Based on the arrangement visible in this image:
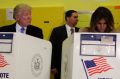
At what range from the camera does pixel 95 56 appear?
165 cm

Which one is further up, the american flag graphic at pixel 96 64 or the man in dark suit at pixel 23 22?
the man in dark suit at pixel 23 22

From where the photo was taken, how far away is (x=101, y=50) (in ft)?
5.39

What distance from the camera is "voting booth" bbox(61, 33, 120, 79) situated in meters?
1.64

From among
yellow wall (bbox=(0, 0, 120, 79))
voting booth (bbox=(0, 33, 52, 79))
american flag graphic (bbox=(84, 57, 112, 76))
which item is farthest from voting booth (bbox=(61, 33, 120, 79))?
yellow wall (bbox=(0, 0, 120, 79))

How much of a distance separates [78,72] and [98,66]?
0.11m

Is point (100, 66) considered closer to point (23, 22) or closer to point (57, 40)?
point (23, 22)

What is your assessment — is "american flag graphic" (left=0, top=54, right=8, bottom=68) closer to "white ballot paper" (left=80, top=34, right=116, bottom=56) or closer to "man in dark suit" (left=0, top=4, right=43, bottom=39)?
"white ballot paper" (left=80, top=34, right=116, bottom=56)

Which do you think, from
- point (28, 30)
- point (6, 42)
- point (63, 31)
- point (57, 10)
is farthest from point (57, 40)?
point (6, 42)

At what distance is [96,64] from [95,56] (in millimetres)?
43

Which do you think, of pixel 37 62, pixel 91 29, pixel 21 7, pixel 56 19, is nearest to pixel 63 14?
pixel 56 19

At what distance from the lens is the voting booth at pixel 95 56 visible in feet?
5.37

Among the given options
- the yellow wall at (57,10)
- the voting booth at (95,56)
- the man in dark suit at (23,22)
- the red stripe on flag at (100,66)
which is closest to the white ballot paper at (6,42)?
the voting booth at (95,56)

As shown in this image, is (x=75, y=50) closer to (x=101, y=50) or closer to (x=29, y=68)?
(x=101, y=50)

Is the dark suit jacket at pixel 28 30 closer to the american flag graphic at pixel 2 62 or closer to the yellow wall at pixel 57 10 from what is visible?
the american flag graphic at pixel 2 62
